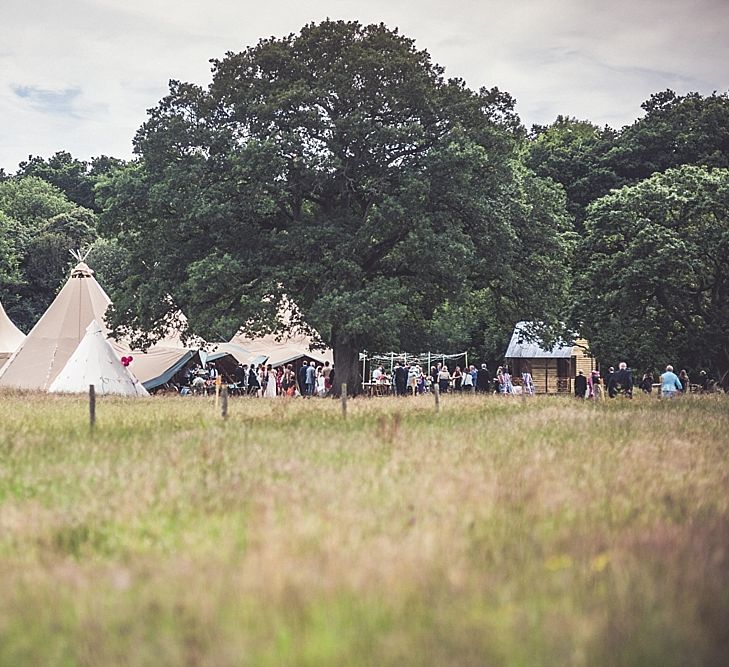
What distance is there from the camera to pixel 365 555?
223 inches

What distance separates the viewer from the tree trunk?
33750 millimetres

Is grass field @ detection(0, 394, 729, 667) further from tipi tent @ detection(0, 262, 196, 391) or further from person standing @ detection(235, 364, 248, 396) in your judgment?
person standing @ detection(235, 364, 248, 396)

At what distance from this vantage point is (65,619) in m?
4.75

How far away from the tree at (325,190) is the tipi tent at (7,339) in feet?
48.1

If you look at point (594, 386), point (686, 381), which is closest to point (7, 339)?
point (594, 386)

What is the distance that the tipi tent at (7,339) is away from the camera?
46.1 meters

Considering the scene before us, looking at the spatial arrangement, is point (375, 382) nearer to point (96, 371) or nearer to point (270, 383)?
point (270, 383)

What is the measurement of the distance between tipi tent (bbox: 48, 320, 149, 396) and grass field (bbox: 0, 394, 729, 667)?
23.5 m

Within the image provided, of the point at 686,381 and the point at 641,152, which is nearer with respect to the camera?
the point at 686,381

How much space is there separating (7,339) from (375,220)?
24.5 m

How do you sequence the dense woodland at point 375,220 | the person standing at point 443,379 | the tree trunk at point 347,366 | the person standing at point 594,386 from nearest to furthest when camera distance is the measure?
the dense woodland at point 375,220 → the tree trunk at point 347,366 → the person standing at point 594,386 → the person standing at point 443,379

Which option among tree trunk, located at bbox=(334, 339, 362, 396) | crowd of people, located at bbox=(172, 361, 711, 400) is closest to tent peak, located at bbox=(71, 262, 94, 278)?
crowd of people, located at bbox=(172, 361, 711, 400)

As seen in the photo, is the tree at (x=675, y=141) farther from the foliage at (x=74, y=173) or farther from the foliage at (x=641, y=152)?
the foliage at (x=74, y=173)

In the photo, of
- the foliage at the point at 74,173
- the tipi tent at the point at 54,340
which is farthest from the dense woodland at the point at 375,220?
the foliage at the point at 74,173
